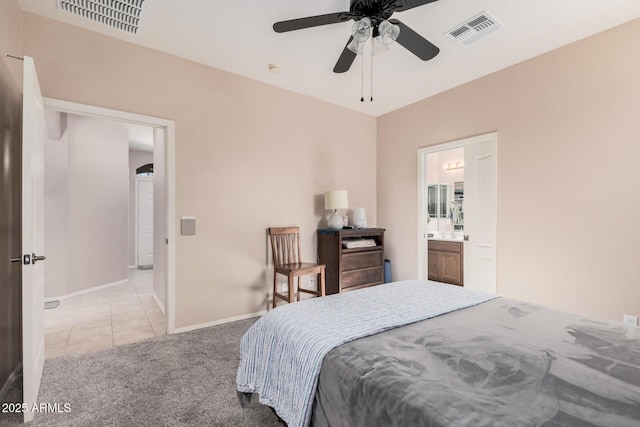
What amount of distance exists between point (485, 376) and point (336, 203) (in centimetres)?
291

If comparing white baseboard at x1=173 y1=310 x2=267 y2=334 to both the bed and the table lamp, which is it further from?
the bed

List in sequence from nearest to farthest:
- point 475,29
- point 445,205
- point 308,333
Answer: point 308,333 < point 475,29 < point 445,205

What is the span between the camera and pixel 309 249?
3967mm

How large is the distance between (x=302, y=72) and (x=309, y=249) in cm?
213

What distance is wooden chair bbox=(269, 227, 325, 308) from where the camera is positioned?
10.5ft

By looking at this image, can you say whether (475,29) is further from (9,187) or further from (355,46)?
(9,187)

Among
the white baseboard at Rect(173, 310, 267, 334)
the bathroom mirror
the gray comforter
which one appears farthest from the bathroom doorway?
the bathroom mirror

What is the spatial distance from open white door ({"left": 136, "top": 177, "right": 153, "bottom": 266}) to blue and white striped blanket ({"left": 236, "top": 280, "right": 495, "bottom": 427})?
6.10 metres

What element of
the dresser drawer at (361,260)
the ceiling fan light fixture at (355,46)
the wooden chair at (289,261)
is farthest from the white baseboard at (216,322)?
the ceiling fan light fixture at (355,46)

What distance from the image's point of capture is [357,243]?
390 cm

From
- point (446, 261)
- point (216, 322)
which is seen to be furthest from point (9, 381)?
point (446, 261)

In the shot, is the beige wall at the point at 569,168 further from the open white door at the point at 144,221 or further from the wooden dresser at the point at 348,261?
the open white door at the point at 144,221

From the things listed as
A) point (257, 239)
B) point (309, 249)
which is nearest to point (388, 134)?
point (309, 249)

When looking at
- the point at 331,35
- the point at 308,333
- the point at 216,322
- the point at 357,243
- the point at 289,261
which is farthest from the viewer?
the point at 357,243
